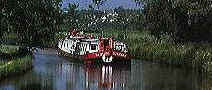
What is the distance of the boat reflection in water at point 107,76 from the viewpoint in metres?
47.4

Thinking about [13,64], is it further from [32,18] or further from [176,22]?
[176,22]

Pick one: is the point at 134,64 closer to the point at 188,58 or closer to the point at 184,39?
the point at 188,58

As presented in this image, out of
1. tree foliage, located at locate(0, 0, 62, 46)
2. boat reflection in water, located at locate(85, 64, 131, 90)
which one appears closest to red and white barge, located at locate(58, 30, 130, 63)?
boat reflection in water, located at locate(85, 64, 131, 90)

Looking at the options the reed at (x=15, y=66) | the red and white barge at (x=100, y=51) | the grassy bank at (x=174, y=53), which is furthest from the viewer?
the red and white barge at (x=100, y=51)

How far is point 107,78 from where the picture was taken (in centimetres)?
5331

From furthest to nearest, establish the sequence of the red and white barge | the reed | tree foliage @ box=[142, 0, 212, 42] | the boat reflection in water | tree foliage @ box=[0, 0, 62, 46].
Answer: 1. tree foliage @ box=[142, 0, 212, 42]
2. the red and white barge
3. tree foliage @ box=[0, 0, 62, 46]
4. the boat reflection in water
5. the reed

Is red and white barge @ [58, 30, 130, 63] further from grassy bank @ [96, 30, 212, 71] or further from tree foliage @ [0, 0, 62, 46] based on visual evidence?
tree foliage @ [0, 0, 62, 46]

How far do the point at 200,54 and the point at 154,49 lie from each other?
14.0 metres

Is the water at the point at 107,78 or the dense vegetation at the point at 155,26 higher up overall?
the dense vegetation at the point at 155,26

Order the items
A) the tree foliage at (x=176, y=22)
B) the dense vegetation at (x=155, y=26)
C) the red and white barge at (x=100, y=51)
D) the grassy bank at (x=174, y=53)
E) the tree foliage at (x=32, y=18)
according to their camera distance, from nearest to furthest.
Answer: the tree foliage at (x=32, y=18), the dense vegetation at (x=155, y=26), the grassy bank at (x=174, y=53), the red and white barge at (x=100, y=51), the tree foliage at (x=176, y=22)

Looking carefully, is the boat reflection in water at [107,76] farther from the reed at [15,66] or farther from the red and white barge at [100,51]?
the reed at [15,66]

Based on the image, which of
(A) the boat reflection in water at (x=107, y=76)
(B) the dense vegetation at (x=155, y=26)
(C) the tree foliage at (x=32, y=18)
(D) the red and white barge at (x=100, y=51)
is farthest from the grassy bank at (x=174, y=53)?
(C) the tree foliage at (x=32, y=18)

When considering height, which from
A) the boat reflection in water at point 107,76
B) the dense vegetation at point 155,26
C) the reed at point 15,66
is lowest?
the boat reflection in water at point 107,76

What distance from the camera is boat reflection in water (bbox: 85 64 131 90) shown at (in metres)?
47.4
